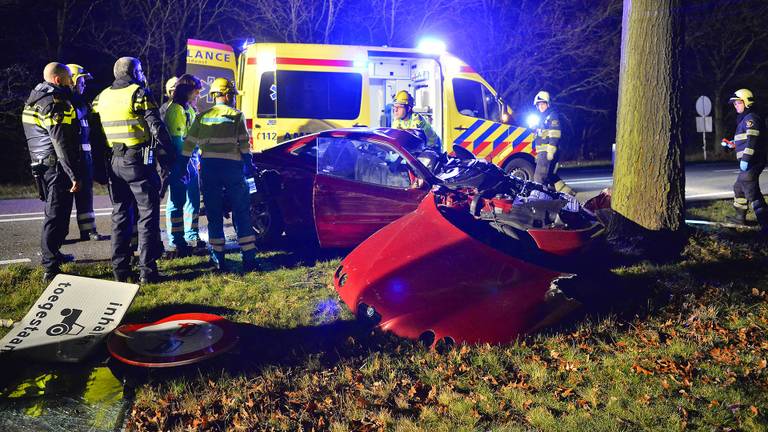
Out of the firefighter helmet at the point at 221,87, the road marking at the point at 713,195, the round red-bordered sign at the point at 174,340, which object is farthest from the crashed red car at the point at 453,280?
the road marking at the point at 713,195

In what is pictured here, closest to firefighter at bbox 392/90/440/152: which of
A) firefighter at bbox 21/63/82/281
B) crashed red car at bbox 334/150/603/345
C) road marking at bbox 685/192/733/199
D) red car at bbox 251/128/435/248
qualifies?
red car at bbox 251/128/435/248

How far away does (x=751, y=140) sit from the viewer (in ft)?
25.5

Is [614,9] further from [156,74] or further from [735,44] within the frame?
[156,74]

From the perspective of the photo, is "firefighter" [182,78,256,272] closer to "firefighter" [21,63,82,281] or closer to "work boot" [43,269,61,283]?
"firefighter" [21,63,82,281]

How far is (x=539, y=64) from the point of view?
63.6 ft

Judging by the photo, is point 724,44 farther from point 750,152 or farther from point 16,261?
point 16,261

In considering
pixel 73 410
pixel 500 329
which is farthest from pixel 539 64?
pixel 73 410

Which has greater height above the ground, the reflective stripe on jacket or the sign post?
the sign post

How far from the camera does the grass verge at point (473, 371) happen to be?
325 cm

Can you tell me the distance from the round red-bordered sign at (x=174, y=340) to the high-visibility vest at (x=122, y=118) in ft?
5.78

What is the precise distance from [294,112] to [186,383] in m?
6.89

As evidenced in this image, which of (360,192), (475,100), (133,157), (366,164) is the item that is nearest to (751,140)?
(475,100)

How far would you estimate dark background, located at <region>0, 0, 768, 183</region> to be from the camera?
16.2 meters

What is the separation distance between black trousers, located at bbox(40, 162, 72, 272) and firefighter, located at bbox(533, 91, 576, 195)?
20.4 feet
